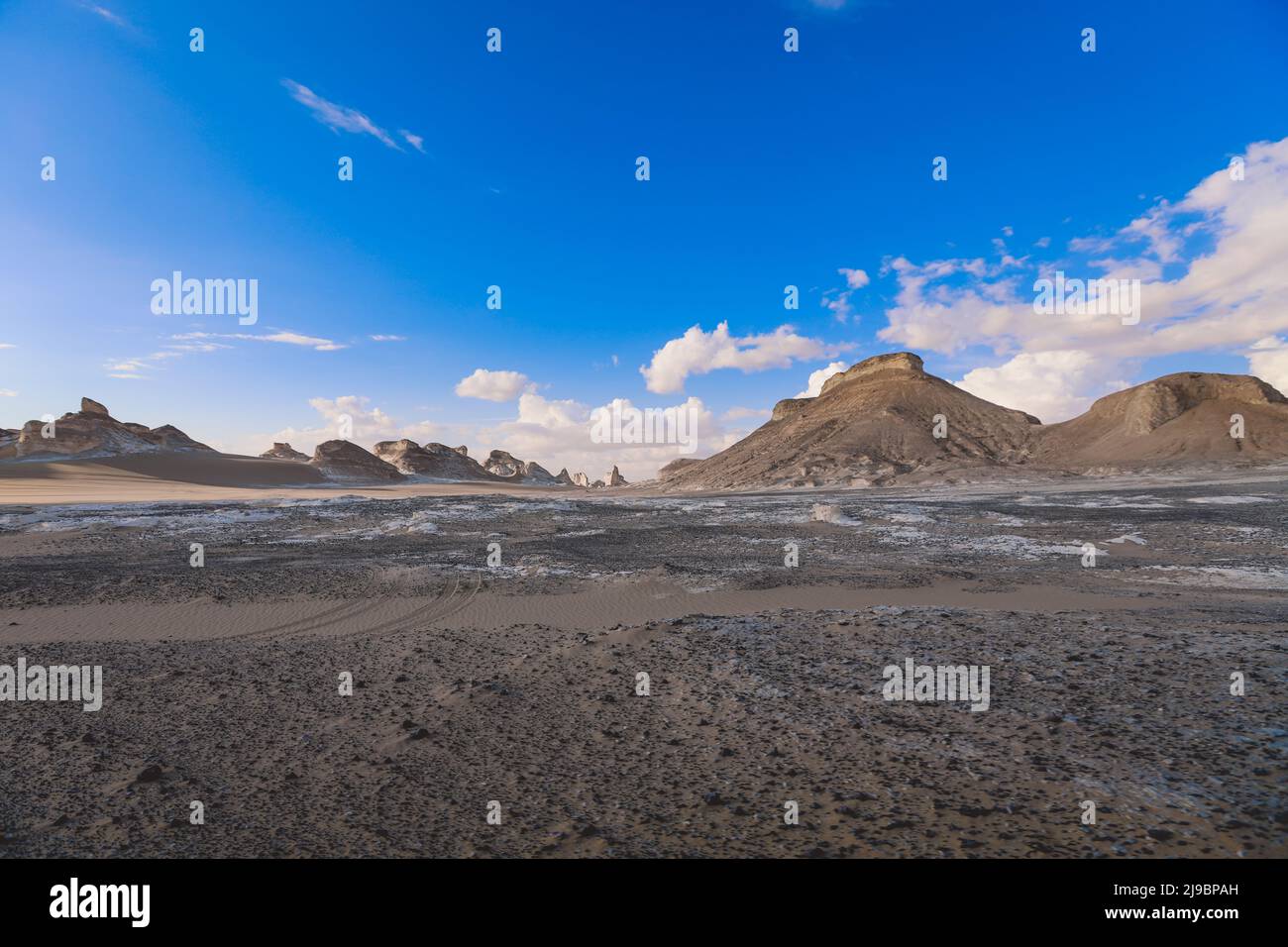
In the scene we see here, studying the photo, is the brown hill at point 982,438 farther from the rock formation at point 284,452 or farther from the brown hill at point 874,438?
the rock formation at point 284,452

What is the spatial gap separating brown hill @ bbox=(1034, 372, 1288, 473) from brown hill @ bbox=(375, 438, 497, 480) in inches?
4265

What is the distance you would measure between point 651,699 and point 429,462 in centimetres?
13301

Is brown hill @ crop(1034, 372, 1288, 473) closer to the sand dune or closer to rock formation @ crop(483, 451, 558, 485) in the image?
the sand dune

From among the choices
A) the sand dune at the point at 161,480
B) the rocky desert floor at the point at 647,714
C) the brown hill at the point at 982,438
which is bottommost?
the rocky desert floor at the point at 647,714

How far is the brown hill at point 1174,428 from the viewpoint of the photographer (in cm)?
6431

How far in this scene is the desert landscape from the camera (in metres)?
3.81

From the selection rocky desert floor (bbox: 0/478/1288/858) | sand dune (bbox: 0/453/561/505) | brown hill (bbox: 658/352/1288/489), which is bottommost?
rocky desert floor (bbox: 0/478/1288/858)

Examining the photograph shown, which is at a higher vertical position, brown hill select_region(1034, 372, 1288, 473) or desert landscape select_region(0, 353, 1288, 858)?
brown hill select_region(1034, 372, 1288, 473)

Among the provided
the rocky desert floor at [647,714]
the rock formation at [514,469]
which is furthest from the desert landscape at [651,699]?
the rock formation at [514,469]

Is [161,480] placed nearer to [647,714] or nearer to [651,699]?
[651,699]

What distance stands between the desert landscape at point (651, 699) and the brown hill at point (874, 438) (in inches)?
2161

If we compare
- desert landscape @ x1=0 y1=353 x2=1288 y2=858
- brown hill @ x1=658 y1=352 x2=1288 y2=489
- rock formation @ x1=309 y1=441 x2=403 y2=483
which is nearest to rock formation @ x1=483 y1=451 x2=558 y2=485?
rock formation @ x1=309 y1=441 x2=403 y2=483

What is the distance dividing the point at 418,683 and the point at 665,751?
3.16 m
